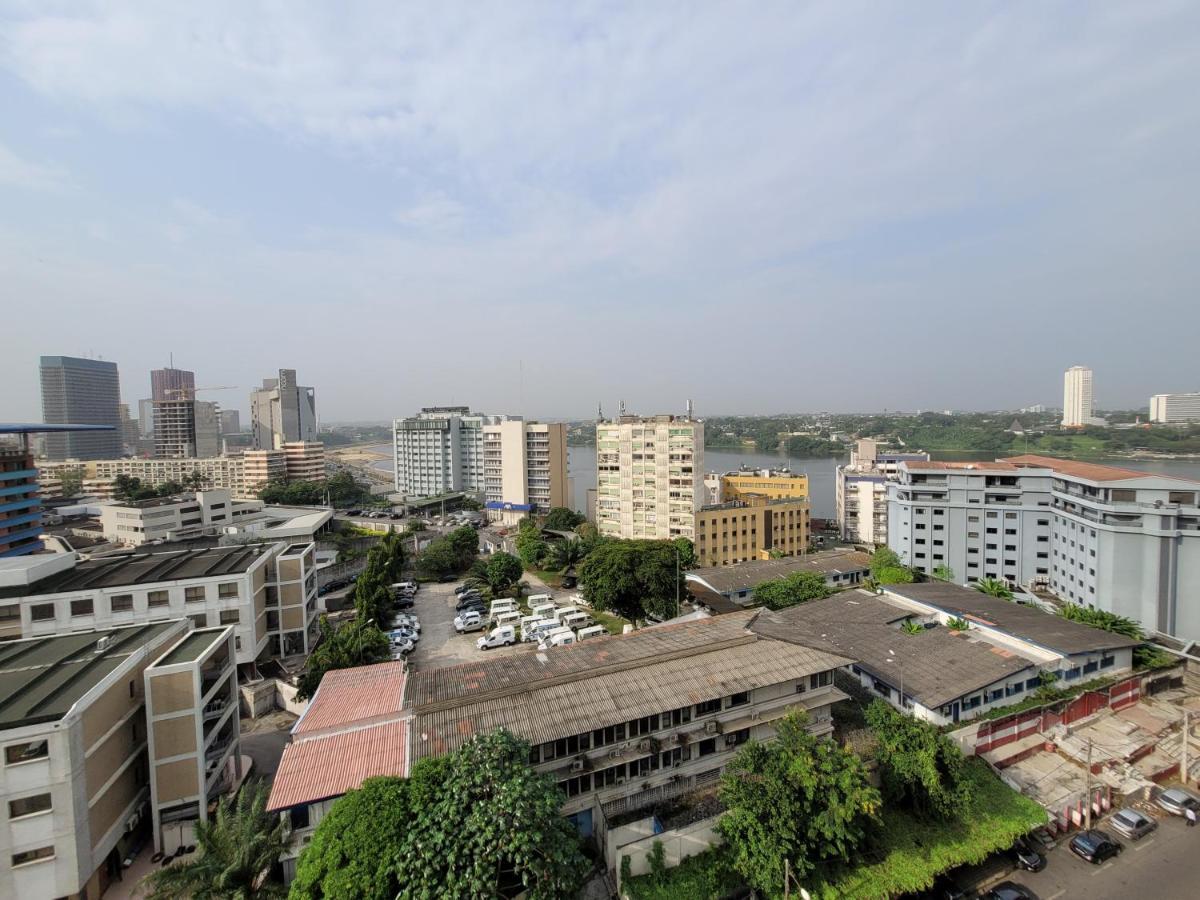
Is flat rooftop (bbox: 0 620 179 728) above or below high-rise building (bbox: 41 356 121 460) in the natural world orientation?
below

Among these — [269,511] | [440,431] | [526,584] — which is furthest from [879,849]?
[440,431]

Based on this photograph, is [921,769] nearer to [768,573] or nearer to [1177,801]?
[1177,801]

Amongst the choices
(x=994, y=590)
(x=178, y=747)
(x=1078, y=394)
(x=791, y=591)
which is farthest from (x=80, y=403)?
(x=1078, y=394)

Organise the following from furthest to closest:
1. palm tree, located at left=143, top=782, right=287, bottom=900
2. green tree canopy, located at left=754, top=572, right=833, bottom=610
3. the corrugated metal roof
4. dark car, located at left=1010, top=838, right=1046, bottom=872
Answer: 1. green tree canopy, located at left=754, top=572, right=833, bottom=610
2. dark car, located at left=1010, top=838, right=1046, bottom=872
3. the corrugated metal roof
4. palm tree, located at left=143, top=782, right=287, bottom=900

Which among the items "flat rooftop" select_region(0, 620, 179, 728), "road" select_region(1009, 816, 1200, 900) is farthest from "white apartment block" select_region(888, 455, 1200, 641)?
"flat rooftop" select_region(0, 620, 179, 728)

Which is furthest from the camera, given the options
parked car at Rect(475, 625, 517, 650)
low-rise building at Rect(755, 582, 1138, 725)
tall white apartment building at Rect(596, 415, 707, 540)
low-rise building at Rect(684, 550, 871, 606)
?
tall white apartment building at Rect(596, 415, 707, 540)

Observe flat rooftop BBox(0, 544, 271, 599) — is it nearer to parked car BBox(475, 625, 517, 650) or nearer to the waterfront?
parked car BBox(475, 625, 517, 650)

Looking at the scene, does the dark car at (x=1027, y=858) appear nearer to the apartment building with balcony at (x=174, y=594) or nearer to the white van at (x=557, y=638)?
the white van at (x=557, y=638)
